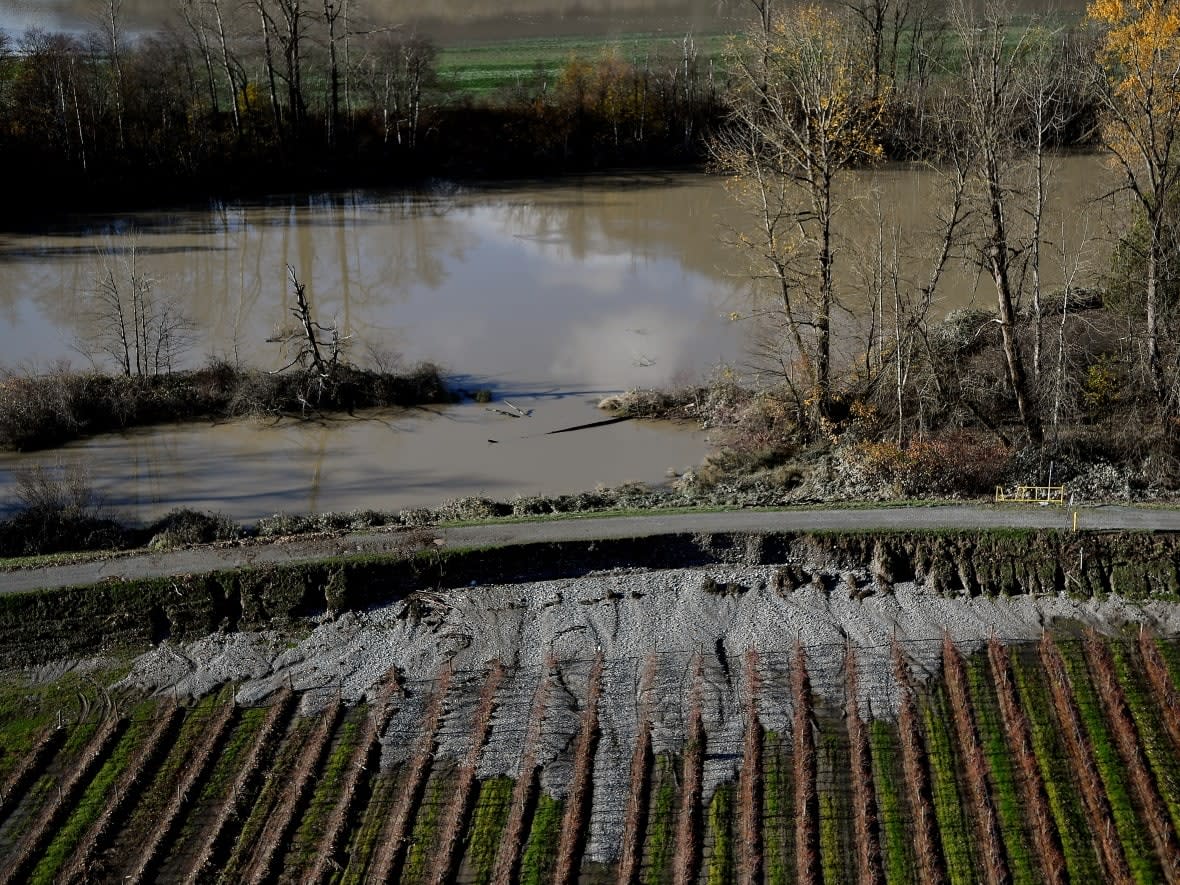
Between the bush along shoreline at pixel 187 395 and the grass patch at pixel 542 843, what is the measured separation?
58.3 ft

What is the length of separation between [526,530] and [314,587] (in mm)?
4426

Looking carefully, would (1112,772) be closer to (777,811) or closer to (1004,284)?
(777,811)

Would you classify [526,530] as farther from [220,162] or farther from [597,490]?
[220,162]

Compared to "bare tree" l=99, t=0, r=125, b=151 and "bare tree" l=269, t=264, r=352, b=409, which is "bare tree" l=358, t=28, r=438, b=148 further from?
"bare tree" l=269, t=264, r=352, b=409

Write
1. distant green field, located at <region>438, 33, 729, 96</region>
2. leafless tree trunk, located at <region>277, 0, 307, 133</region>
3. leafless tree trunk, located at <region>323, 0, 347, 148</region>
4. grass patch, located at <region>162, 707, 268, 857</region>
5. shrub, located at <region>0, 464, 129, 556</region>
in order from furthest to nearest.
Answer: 1. distant green field, located at <region>438, 33, 729, 96</region>
2. leafless tree trunk, located at <region>323, 0, 347, 148</region>
3. leafless tree trunk, located at <region>277, 0, 307, 133</region>
4. shrub, located at <region>0, 464, 129, 556</region>
5. grass patch, located at <region>162, 707, 268, 857</region>

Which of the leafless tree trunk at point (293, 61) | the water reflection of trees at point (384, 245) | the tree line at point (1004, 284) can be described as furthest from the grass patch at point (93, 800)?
the leafless tree trunk at point (293, 61)

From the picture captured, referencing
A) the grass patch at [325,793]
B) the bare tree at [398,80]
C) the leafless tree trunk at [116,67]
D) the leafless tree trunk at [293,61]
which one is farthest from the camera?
the bare tree at [398,80]

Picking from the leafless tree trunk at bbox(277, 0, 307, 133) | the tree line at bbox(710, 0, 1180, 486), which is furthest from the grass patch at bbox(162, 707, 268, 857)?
the leafless tree trunk at bbox(277, 0, 307, 133)

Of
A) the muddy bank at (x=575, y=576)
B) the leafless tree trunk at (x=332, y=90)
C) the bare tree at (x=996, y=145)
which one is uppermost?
the leafless tree trunk at (x=332, y=90)

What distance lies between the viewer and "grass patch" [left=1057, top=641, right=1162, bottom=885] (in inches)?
660

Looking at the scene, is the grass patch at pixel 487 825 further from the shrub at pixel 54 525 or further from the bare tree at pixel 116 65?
the bare tree at pixel 116 65

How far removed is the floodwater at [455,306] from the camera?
30.3m

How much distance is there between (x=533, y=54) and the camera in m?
67.9

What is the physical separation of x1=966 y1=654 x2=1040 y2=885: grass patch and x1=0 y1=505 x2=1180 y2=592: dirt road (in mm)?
4034
